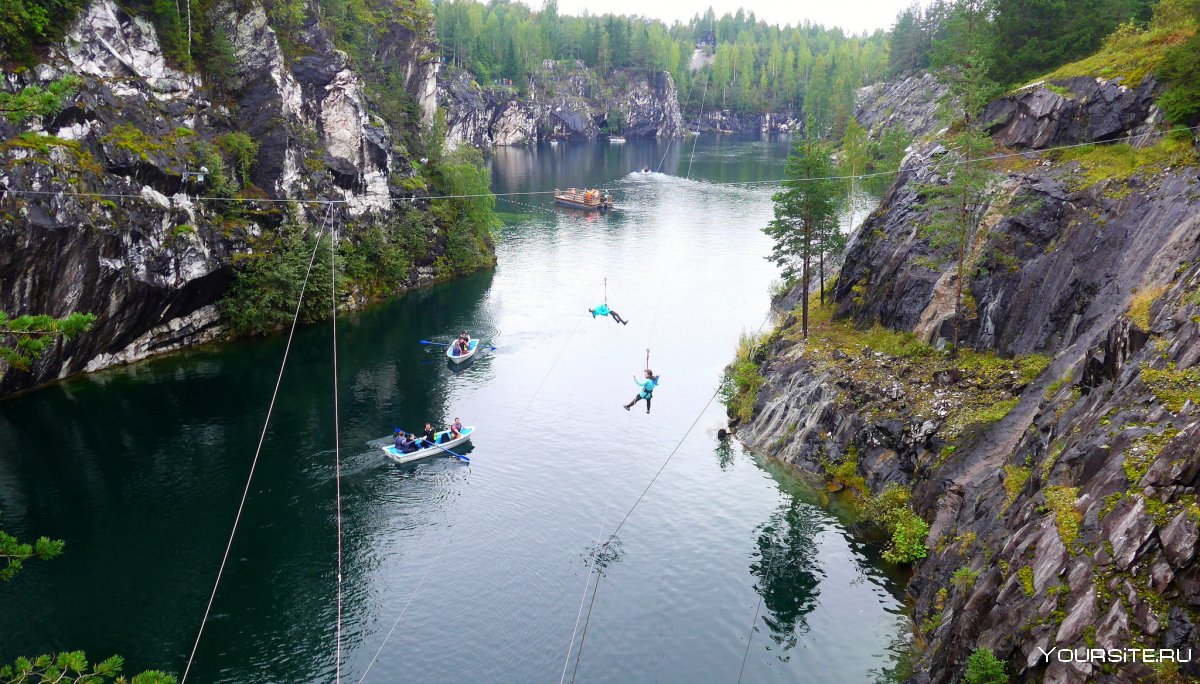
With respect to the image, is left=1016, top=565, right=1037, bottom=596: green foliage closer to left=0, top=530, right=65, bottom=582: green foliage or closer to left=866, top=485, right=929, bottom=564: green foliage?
left=866, top=485, right=929, bottom=564: green foliage

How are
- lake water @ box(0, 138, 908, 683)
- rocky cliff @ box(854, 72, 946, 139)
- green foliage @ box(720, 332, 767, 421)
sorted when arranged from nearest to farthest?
lake water @ box(0, 138, 908, 683)
green foliage @ box(720, 332, 767, 421)
rocky cliff @ box(854, 72, 946, 139)

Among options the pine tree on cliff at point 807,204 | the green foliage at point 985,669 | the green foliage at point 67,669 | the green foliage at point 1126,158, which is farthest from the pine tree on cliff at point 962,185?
the green foliage at point 67,669

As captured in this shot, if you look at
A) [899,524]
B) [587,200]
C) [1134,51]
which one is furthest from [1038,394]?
[587,200]

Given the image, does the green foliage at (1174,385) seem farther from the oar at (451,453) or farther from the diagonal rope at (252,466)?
the oar at (451,453)

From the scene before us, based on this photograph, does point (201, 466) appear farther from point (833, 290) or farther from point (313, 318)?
point (833, 290)

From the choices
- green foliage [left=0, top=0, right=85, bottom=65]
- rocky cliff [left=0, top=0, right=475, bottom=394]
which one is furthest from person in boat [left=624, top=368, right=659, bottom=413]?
green foliage [left=0, top=0, right=85, bottom=65]

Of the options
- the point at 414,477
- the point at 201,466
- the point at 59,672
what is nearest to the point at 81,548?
the point at 201,466

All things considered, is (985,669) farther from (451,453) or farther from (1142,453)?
(451,453)
